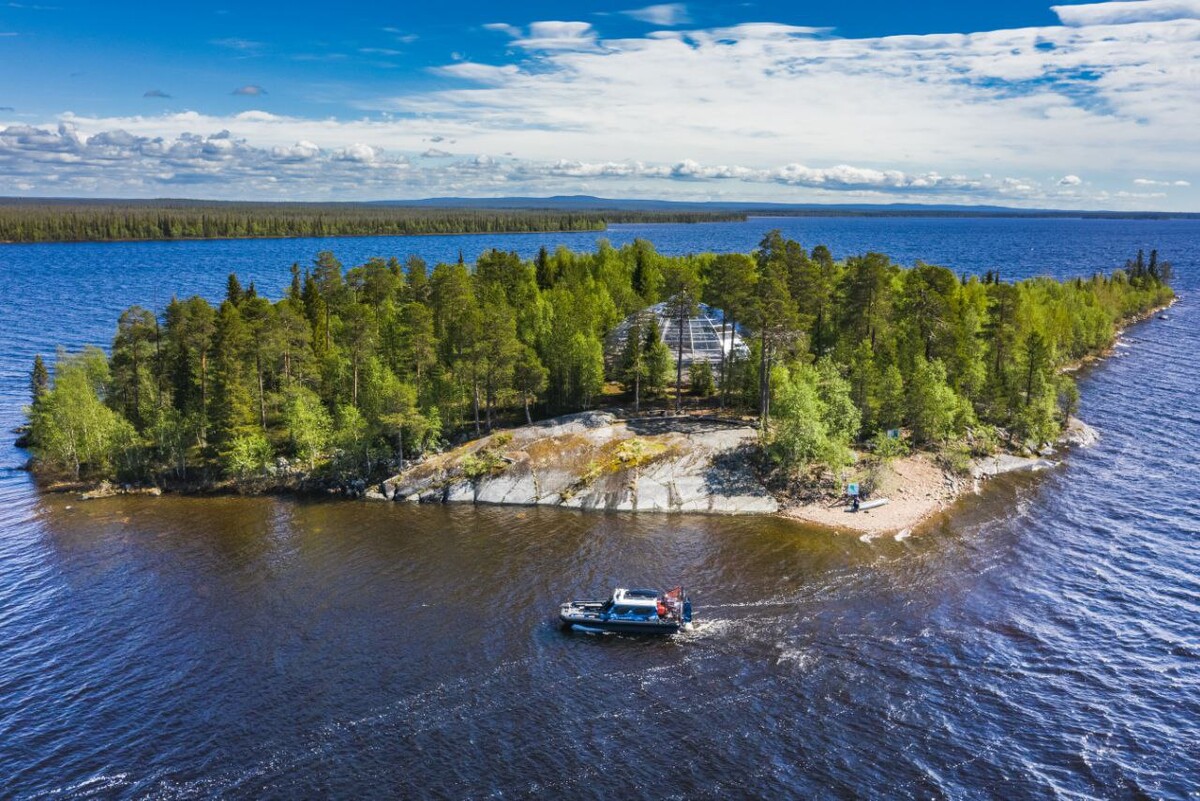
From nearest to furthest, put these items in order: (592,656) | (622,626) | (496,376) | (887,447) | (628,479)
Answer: (592,656), (622,626), (628,479), (887,447), (496,376)

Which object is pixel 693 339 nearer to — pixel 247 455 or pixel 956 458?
pixel 956 458

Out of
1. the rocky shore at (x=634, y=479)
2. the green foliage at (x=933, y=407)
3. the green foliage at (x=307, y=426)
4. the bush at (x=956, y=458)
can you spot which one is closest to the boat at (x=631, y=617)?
the rocky shore at (x=634, y=479)

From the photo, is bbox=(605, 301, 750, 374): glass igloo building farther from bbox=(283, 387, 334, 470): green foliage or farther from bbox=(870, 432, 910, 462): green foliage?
bbox=(283, 387, 334, 470): green foliage

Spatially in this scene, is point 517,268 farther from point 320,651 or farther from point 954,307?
point 320,651

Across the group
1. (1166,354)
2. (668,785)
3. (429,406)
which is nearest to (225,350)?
(429,406)

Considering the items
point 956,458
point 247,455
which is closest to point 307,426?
point 247,455

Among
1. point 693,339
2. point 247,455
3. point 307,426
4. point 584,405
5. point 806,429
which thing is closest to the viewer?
point 806,429
